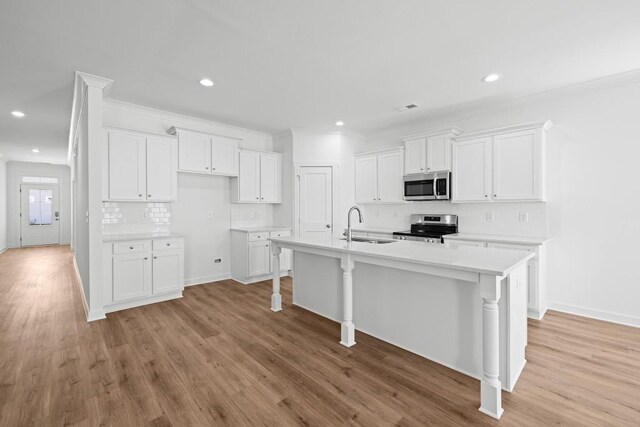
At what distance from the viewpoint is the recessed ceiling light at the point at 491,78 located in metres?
3.28

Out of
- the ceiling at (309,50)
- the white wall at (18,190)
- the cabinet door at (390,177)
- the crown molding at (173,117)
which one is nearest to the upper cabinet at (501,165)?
the ceiling at (309,50)

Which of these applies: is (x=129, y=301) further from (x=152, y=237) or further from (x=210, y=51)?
(x=210, y=51)

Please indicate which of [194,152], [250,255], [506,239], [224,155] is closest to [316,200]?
[250,255]

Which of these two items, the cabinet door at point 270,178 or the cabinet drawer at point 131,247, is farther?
the cabinet door at point 270,178

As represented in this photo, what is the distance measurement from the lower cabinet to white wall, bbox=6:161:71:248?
8.94 meters

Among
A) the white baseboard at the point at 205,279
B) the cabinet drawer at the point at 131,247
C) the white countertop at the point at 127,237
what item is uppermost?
the white countertop at the point at 127,237

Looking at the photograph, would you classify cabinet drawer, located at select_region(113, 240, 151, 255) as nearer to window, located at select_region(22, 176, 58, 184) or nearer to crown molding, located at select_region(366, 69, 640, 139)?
crown molding, located at select_region(366, 69, 640, 139)

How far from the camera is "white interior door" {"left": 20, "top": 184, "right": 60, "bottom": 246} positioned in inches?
378

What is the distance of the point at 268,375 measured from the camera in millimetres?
2330

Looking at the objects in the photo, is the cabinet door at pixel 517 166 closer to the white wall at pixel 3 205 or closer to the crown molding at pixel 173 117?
the crown molding at pixel 173 117

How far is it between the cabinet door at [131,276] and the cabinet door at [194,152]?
1.45m

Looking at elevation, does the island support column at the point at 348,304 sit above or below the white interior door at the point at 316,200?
below

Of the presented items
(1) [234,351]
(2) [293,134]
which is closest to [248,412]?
(1) [234,351]

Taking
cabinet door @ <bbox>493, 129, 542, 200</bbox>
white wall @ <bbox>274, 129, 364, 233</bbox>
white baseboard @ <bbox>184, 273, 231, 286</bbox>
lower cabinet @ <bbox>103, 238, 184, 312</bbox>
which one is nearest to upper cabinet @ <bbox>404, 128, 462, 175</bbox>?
cabinet door @ <bbox>493, 129, 542, 200</bbox>
